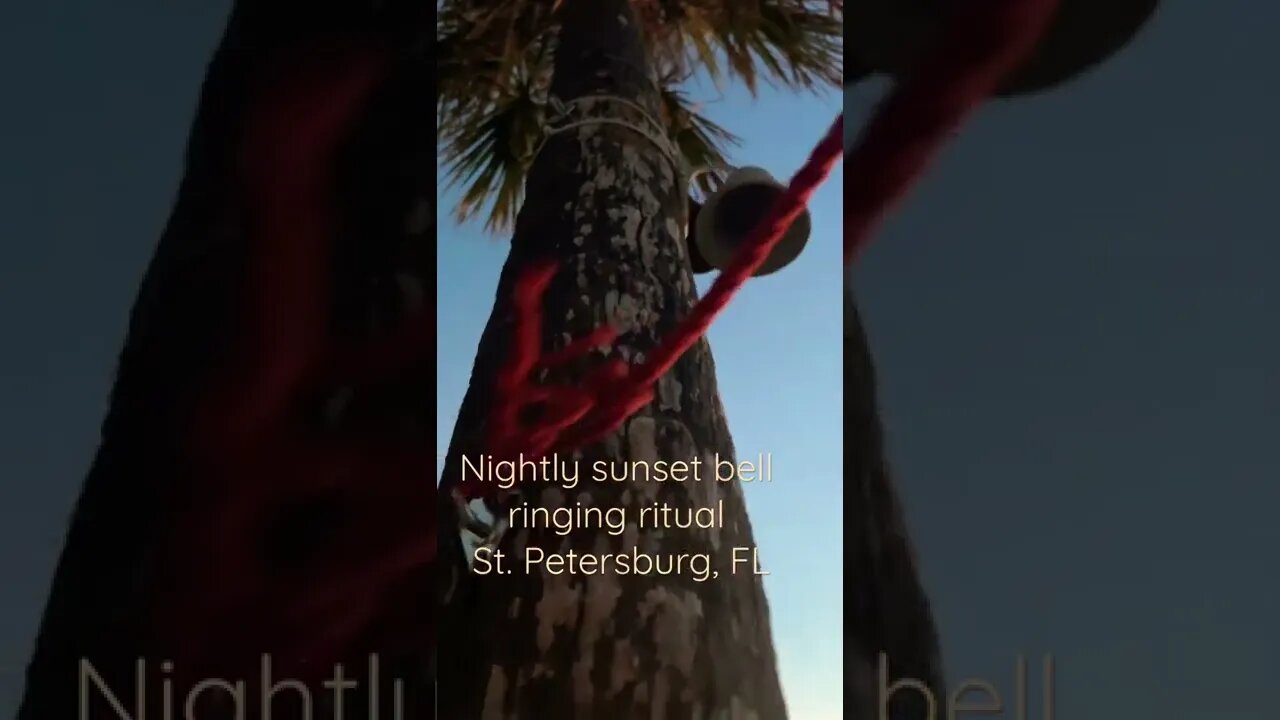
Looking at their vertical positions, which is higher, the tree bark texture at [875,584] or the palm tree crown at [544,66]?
the palm tree crown at [544,66]

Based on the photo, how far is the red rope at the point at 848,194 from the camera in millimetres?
2516

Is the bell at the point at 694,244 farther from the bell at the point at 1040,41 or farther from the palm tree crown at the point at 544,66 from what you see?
the bell at the point at 1040,41

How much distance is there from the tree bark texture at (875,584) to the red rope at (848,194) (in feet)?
0.70

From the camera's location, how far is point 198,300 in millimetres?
2498

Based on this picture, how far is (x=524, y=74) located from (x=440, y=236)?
385 mm

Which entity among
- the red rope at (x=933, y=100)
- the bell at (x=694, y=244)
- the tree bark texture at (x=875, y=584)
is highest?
the red rope at (x=933, y=100)

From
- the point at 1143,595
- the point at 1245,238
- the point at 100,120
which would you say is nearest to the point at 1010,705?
the point at 1143,595

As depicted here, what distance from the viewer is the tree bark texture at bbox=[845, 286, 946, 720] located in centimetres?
248

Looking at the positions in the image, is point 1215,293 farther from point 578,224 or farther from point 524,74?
point 524,74

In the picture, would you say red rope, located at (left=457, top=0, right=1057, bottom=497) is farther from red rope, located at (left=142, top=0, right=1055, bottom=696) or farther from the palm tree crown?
the palm tree crown

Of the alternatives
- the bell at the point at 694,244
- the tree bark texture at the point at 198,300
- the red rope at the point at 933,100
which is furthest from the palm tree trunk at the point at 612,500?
the red rope at the point at 933,100

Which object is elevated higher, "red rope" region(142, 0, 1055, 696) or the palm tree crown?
the palm tree crown

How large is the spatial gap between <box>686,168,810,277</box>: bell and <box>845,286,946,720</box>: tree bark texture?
158mm

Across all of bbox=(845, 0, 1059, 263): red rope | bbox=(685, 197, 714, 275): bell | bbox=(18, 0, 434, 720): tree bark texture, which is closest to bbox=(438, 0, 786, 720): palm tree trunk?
bbox=(685, 197, 714, 275): bell
